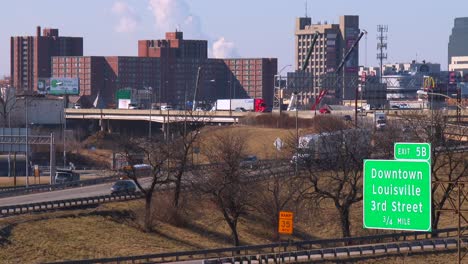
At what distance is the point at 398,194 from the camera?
2659cm

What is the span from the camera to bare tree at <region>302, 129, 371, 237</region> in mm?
60000

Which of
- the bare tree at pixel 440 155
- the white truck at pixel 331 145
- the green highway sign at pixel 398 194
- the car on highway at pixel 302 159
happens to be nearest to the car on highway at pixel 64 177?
the white truck at pixel 331 145

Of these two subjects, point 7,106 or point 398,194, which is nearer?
point 398,194

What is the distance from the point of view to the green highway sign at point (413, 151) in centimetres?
2669

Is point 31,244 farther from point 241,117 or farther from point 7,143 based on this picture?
point 241,117

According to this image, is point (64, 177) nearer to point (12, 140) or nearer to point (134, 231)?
point (12, 140)

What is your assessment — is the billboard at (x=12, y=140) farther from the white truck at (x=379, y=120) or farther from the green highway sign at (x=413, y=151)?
the green highway sign at (x=413, y=151)

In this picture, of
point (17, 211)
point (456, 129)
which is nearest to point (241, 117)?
point (456, 129)

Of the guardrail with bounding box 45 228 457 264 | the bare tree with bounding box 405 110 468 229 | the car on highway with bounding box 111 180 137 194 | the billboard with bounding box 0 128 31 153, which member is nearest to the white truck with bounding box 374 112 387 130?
the bare tree with bounding box 405 110 468 229

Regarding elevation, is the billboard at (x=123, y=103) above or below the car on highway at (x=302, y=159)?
above

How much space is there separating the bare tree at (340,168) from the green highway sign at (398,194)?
3176cm

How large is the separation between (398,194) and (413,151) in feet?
Answer: 3.96

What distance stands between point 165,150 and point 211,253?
17274 mm

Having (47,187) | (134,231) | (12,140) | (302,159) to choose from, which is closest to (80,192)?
(47,187)
